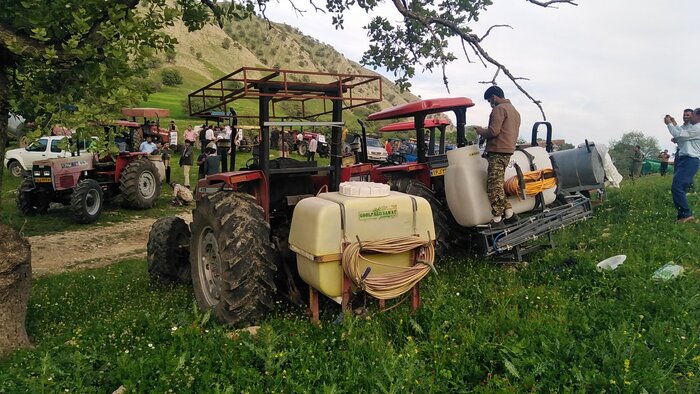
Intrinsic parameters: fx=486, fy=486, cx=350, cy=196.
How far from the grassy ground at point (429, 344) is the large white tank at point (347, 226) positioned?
0.45 meters

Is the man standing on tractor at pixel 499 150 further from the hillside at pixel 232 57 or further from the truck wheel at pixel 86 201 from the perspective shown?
the hillside at pixel 232 57

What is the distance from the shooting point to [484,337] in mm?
3732

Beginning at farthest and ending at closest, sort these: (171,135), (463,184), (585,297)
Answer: (171,135) → (463,184) → (585,297)

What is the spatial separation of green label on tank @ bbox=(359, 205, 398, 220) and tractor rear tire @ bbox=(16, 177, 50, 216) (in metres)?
11.1

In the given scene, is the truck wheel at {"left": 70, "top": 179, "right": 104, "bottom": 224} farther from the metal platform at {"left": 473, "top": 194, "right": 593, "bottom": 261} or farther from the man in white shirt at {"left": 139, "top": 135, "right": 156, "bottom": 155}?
the metal platform at {"left": 473, "top": 194, "right": 593, "bottom": 261}

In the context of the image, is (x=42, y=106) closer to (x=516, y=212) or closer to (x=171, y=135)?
(x=516, y=212)

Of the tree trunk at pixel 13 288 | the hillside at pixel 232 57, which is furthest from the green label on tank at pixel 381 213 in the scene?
the hillside at pixel 232 57

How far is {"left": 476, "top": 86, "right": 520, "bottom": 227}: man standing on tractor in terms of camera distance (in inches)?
230

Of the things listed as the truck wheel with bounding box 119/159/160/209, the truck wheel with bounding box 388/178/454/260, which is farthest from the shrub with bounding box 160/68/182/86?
the truck wheel with bounding box 388/178/454/260

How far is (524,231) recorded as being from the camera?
235 inches

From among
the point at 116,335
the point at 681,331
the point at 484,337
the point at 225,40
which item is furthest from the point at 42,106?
the point at 225,40

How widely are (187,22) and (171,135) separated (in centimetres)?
1646

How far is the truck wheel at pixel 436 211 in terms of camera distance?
6117mm

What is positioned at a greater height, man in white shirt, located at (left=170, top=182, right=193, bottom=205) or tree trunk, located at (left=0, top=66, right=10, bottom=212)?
tree trunk, located at (left=0, top=66, right=10, bottom=212)
